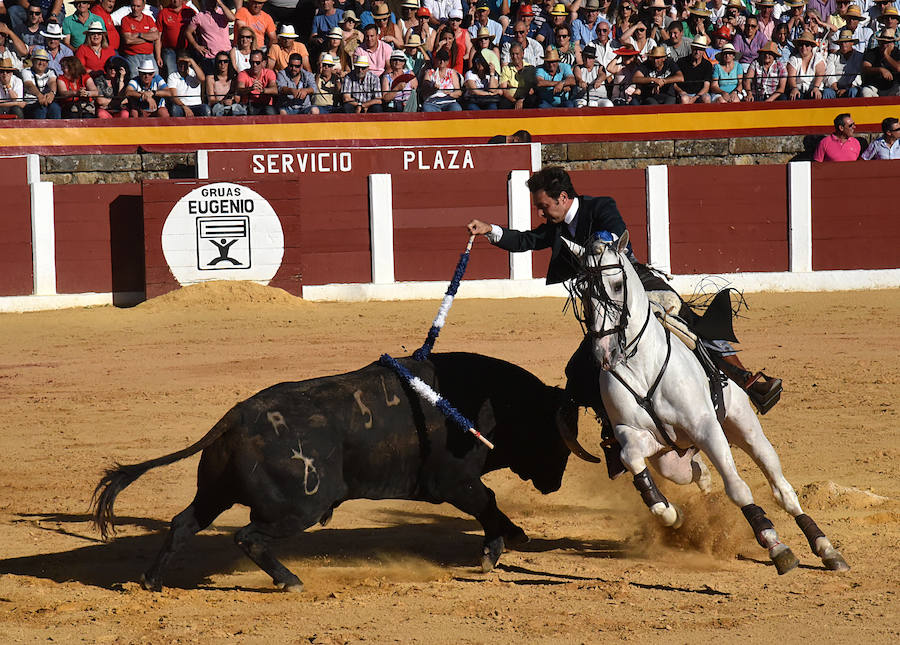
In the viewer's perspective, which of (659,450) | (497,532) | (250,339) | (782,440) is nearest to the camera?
(659,450)

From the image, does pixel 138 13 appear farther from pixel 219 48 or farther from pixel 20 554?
pixel 20 554

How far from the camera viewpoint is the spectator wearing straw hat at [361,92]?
1409 cm

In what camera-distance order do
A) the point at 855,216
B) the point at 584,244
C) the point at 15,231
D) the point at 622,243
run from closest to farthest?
1. the point at 622,243
2. the point at 584,244
3. the point at 15,231
4. the point at 855,216

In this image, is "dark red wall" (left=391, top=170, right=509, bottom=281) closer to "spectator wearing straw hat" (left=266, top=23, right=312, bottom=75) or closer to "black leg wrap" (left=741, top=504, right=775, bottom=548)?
"spectator wearing straw hat" (left=266, top=23, right=312, bottom=75)

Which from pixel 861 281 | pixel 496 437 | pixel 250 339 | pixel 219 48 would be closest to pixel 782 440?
pixel 496 437

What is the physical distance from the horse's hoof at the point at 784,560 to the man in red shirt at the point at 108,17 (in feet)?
37.5

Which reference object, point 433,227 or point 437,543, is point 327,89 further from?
point 437,543

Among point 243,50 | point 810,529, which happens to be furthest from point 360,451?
point 243,50

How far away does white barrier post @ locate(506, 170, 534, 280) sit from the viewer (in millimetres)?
13664

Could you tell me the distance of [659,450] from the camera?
15.2 ft

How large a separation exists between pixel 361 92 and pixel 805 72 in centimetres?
538

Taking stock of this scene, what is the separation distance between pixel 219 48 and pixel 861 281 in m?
7.96

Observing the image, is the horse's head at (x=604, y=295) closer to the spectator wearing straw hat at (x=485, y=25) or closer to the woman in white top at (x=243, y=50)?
the woman in white top at (x=243, y=50)

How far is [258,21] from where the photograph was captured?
14.4 metres
